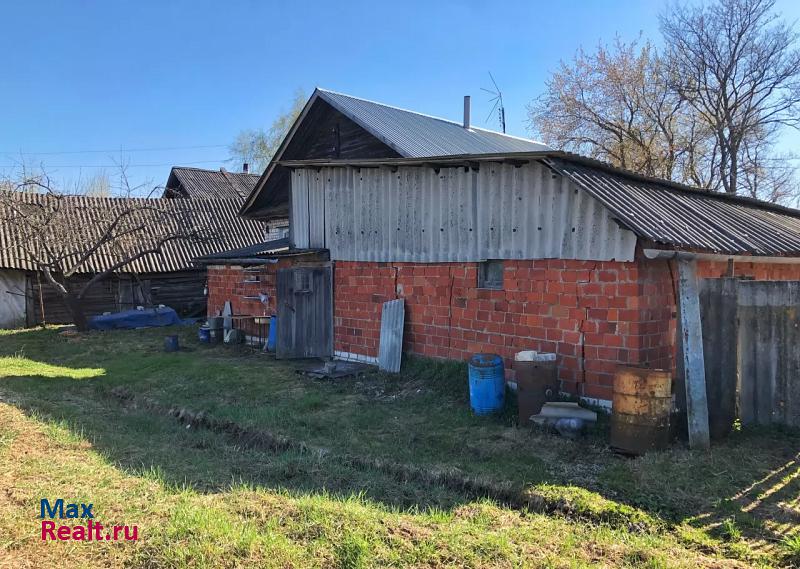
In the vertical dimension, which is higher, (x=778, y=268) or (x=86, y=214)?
(x=86, y=214)

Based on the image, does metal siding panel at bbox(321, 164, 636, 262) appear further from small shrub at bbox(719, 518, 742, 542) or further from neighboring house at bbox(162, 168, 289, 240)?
neighboring house at bbox(162, 168, 289, 240)

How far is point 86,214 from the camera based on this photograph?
901 inches

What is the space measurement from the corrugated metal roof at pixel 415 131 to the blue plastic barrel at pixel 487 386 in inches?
213

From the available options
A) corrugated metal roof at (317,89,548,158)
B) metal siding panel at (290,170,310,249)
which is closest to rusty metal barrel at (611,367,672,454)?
corrugated metal roof at (317,89,548,158)

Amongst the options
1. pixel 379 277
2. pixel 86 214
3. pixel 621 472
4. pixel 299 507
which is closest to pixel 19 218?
pixel 86 214

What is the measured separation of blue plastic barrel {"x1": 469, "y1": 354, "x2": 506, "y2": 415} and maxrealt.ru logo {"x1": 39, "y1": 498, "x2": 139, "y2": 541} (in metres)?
4.79

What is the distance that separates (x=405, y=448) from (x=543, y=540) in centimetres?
253

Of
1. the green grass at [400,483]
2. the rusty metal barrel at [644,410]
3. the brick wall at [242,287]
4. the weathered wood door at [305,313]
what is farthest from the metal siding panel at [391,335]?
the rusty metal barrel at [644,410]

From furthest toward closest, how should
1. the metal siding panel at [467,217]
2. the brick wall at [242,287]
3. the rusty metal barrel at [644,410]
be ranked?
the brick wall at [242,287] → the metal siding panel at [467,217] → the rusty metal barrel at [644,410]

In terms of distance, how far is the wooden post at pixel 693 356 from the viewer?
20.0 ft

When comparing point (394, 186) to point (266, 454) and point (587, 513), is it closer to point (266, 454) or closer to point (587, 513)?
point (266, 454)

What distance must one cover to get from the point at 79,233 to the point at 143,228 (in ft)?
7.60

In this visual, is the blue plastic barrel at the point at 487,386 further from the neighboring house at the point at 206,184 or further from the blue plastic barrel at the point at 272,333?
the neighboring house at the point at 206,184

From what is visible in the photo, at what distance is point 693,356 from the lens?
6.31m
